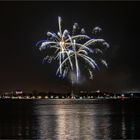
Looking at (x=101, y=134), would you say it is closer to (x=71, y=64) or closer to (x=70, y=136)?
(x=70, y=136)

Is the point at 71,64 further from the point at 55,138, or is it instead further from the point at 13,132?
the point at 55,138

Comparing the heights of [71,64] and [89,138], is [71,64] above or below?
above

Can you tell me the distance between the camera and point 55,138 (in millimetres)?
42812

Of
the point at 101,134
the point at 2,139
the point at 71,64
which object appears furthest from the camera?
the point at 71,64

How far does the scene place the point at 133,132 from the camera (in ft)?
159

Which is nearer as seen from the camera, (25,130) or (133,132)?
Result: (133,132)

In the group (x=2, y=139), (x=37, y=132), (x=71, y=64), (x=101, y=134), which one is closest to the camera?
(x=2, y=139)

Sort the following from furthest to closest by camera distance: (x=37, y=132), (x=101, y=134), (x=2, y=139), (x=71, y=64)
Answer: (x=71, y=64) → (x=37, y=132) → (x=101, y=134) → (x=2, y=139)

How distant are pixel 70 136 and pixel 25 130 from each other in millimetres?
9505

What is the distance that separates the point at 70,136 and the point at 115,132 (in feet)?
21.3

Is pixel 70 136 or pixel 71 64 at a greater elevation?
pixel 71 64

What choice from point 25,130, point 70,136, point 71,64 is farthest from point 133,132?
point 71,64

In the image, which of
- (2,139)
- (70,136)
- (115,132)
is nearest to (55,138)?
(70,136)

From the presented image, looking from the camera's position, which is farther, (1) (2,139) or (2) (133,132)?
(2) (133,132)
